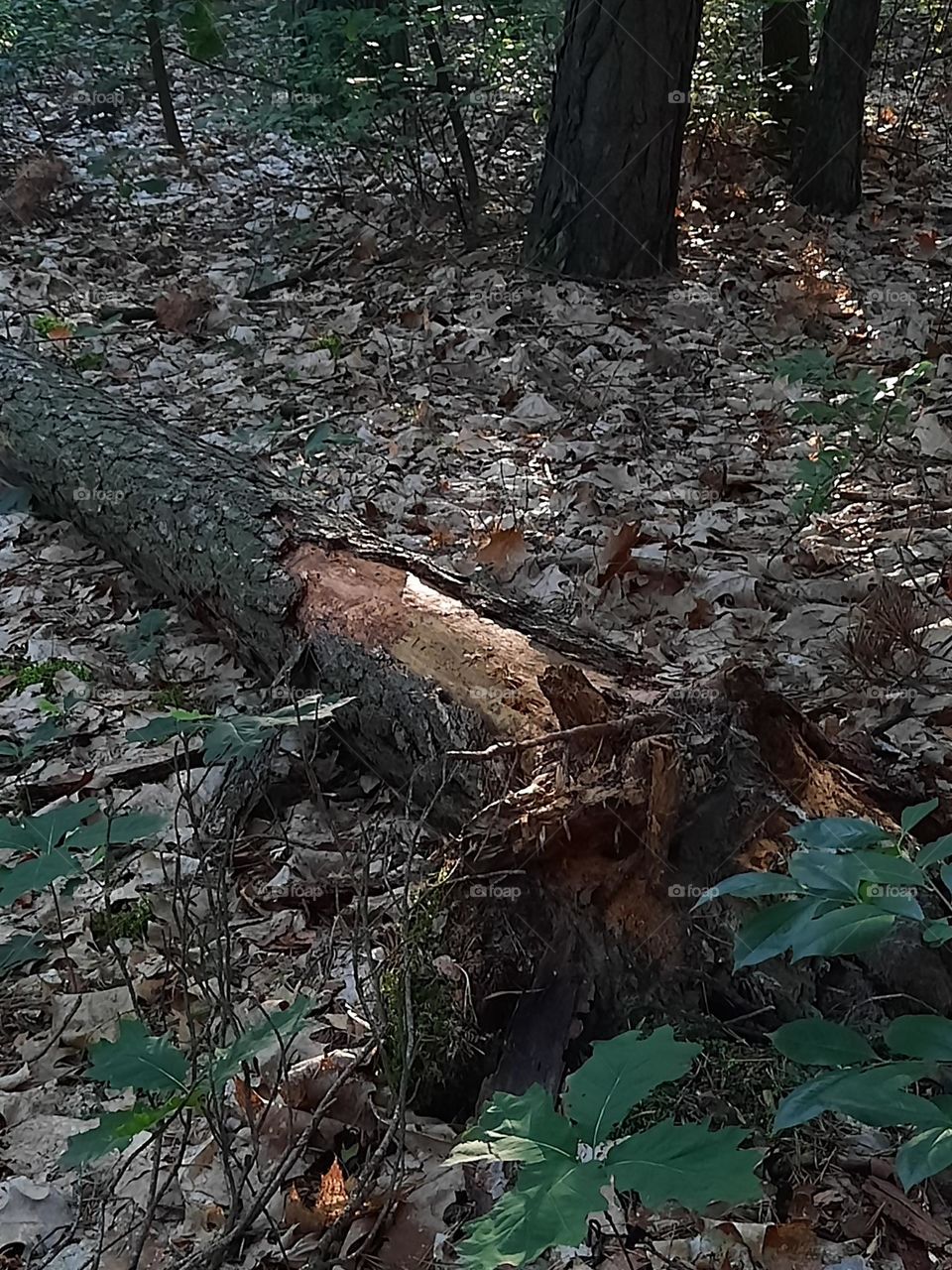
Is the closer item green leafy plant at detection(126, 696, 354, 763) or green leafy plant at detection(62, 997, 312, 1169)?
green leafy plant at detection(62, 997, 312, 1169)

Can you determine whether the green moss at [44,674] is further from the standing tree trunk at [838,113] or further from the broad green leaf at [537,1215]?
the standing tree trunk at [838,113]

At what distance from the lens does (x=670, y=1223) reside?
1.79m

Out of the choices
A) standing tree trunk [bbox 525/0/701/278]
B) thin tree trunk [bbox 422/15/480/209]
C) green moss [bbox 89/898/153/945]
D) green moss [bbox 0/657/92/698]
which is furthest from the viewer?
thin tree trunk [bbox 422/15/480/209]

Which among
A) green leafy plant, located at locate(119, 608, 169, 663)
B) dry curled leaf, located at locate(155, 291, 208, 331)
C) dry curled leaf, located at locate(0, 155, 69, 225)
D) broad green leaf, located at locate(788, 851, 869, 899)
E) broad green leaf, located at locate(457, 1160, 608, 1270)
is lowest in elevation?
green leafy plant, located at locate(119, 608, 169, 663)

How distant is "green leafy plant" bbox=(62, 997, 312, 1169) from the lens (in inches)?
59.2

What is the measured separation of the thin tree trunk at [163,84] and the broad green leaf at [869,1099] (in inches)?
342

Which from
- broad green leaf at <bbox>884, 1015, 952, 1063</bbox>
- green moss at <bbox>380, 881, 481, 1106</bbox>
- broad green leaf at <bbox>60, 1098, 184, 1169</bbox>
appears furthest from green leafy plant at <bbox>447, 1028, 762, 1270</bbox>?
green moss at <bbox>380, 881, 481, 1106</bbox>

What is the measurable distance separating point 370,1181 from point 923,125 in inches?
353

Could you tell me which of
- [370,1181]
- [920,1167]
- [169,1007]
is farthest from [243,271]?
[920,1167]

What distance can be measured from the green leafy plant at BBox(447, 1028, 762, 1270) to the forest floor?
0.57 m

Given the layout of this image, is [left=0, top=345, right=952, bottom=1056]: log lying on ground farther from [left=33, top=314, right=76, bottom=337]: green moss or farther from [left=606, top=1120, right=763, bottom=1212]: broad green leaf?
[left=33, top=314, right=76, bottom=337]: green moss

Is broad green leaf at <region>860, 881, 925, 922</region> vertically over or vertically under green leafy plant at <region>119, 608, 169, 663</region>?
over

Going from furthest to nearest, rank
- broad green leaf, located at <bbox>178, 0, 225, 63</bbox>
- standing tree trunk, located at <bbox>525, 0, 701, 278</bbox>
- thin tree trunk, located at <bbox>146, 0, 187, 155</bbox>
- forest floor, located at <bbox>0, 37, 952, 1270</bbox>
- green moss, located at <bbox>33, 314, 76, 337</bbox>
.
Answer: thin tree trunk, located at <bbox>146, 0, 187, 155</bbox>, broad green leaf, located at <bbox>178, 0, 225, 63</bbox>, green moss, located at <bbox>33, 314, 76, 337</bbox>, standing tree trunk, located at <bbox>525, 0, 701, 278</bbox>, forest floor, located at <bbox>0, 37, 952, 1270</bbox>

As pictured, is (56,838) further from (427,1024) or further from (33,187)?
(33,187)
